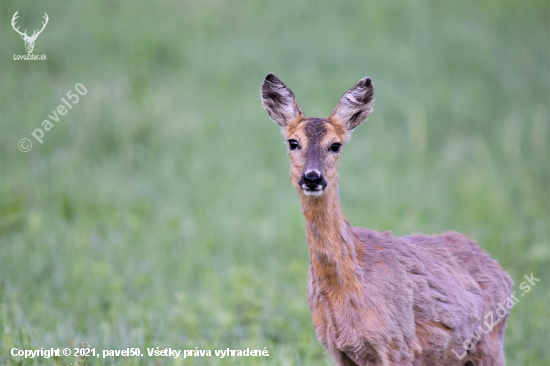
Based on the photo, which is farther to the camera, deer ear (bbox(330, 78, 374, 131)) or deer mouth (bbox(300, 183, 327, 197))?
deer ear (bbox(330, 78, 374, 131))

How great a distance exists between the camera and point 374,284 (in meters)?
4.45

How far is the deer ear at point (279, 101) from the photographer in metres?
5.20

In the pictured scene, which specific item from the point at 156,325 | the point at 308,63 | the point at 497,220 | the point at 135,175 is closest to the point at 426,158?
the point at 497,220

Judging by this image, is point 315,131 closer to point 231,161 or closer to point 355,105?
point 355,105

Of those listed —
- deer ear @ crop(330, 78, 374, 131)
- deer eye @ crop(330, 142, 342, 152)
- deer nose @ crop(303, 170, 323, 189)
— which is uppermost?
deer ear @ crop(330, 78, 374, 131)

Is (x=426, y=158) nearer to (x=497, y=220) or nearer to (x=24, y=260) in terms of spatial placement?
(x=497, y=220)

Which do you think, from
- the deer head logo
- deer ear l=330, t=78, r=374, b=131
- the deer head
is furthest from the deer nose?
the deer head logo

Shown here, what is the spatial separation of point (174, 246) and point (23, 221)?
2.07 meters

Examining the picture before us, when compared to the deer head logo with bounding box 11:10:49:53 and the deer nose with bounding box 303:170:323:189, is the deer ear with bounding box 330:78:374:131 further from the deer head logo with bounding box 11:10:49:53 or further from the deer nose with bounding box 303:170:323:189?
the deer head logo with bounding box 11:10:49:53

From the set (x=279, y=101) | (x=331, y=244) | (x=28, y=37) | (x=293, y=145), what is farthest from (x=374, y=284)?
(x=28, y=37)

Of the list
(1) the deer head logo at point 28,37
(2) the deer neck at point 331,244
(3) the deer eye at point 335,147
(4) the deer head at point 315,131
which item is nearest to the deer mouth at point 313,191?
(4) the deer head at point 315,131

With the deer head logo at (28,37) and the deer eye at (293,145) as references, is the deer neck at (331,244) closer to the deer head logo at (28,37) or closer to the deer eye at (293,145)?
the deer eye at (293,145)

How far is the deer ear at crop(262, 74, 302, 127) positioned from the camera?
520cm

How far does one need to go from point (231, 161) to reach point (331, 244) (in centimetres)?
678
